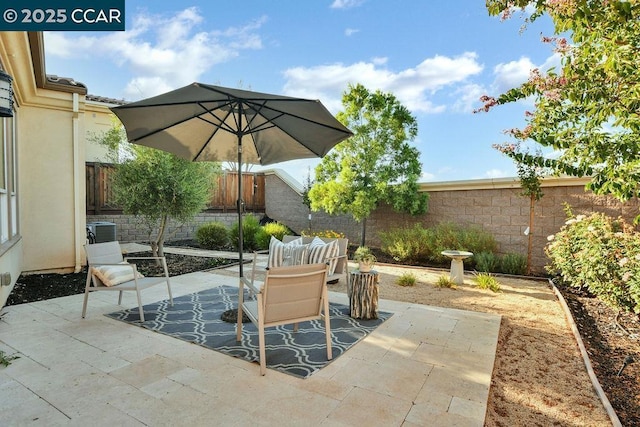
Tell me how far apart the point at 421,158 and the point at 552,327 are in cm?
511

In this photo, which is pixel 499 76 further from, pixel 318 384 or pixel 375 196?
pixel 318 384

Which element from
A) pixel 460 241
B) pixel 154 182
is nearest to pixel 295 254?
pixel 154 182

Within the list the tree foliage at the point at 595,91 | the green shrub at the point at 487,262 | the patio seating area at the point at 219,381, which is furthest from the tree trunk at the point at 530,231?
the patio seating area at the point at 219,381

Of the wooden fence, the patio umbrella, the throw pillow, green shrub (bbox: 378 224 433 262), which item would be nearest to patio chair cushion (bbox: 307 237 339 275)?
the throw pillow

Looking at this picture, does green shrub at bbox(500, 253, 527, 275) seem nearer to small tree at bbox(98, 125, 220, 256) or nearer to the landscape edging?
the landscape edging

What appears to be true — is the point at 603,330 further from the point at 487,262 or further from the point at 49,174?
the point at 49,174

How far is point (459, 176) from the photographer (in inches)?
320

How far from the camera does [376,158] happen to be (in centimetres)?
821

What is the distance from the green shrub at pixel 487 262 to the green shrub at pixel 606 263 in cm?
185

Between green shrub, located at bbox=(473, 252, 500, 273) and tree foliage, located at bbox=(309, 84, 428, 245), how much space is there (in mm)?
1760

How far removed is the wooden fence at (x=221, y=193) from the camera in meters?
9.58

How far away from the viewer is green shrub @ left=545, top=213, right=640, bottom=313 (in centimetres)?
387

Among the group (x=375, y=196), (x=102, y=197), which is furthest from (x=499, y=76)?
(x=102, y=197)

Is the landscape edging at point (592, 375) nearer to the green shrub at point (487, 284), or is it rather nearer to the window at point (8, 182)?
the green shrub at point (487, 284)
